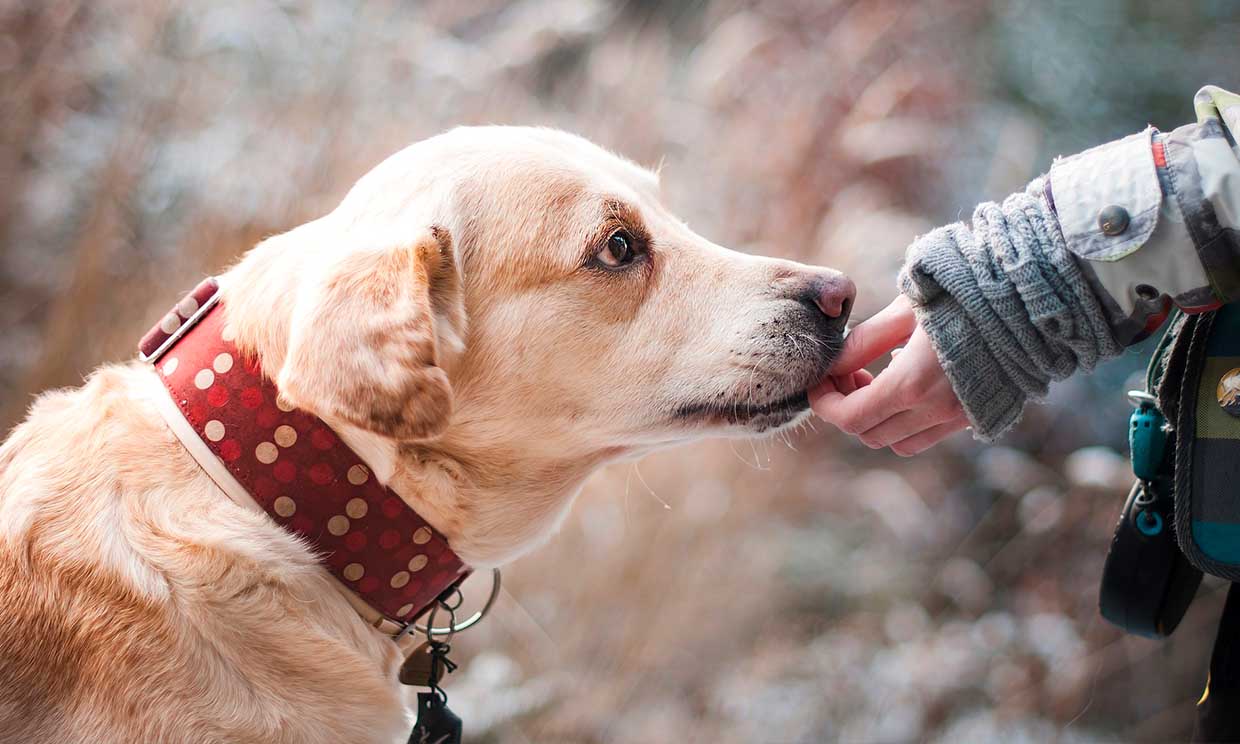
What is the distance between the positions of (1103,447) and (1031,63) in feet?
4.87

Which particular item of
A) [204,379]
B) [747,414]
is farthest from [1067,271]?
[204,379]

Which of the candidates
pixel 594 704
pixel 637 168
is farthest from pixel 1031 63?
pixel 594 704

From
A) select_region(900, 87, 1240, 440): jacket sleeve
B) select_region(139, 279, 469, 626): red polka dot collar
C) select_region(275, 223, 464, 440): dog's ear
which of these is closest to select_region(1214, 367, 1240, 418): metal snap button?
select_region(900, 87, 1240, 440): jacket sleeve

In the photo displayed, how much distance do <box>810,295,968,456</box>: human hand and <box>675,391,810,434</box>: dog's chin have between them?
0.04 m

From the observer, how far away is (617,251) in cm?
179

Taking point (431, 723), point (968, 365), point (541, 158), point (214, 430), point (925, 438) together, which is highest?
point (541, 158)

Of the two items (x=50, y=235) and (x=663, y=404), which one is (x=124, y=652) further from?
(x=50, y=235)

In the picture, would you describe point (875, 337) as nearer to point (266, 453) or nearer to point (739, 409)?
point (739, 409)

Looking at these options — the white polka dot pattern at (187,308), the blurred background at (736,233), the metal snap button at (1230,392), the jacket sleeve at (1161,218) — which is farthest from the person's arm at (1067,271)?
the blurred background at (736,233)

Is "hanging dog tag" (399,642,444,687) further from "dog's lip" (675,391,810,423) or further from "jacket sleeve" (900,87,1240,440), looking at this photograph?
"jacket sleeve" (900,87,1240,440)

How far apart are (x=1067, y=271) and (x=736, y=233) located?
200 cm

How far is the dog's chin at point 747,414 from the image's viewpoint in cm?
175

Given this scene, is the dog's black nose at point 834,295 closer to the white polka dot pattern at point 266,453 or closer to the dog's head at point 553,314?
the dog's head at point 553,314

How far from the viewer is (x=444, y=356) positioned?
159 cm
